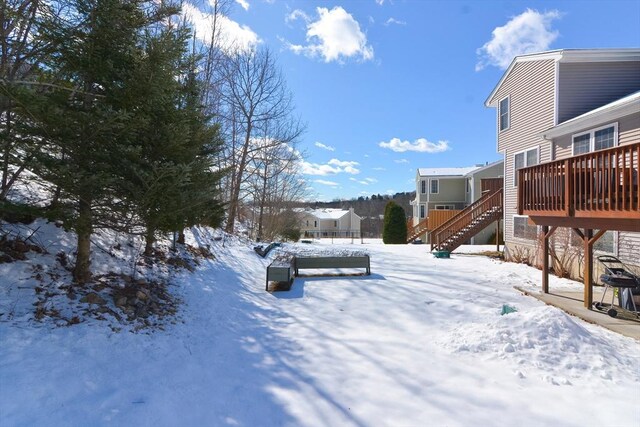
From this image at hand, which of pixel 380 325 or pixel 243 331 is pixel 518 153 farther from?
pixel 243 331

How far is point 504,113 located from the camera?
14.3 meters

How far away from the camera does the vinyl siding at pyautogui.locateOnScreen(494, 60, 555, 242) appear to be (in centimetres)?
1114

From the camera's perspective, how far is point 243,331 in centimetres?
500

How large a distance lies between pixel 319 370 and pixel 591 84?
12712mm

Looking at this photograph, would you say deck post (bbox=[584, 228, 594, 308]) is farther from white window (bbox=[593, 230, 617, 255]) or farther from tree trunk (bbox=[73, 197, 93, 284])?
tree trunk (bbox=[73, 197, 93, 284])

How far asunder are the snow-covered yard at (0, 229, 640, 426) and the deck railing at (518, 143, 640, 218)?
7.06ft

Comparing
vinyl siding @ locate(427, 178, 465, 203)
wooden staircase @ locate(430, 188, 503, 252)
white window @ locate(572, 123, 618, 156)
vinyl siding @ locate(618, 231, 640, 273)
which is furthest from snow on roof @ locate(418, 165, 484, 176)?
vinyl siding @ locate(618, 231, 640, 273)

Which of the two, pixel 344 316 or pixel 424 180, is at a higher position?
pixel 424 180

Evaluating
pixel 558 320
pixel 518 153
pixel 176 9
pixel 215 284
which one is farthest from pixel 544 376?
pixel 518 153

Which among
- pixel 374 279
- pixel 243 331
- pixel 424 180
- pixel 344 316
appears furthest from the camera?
pixel 424 180

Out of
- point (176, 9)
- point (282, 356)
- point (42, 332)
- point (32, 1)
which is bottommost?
point (282, 356)

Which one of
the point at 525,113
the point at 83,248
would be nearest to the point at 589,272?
the point at 525,113

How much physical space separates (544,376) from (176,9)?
24.4 feet

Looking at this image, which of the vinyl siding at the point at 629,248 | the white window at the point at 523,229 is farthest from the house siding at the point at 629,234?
the white window at the point at 523,229
